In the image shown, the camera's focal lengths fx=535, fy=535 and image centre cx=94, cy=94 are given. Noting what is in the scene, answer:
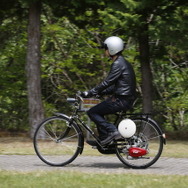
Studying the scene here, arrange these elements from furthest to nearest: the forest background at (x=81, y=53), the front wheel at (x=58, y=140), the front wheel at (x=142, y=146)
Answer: the forest background at (x=81, y=53)
the front wheel at (x=58, y=140)
the front wheel at (x=142, y=146)

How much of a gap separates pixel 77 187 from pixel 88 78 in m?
11.6

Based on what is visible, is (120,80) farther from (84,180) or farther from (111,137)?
(84,180)

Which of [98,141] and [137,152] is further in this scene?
[98,141]

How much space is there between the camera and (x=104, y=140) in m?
8.18

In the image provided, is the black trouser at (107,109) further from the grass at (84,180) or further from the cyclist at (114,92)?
the grass at (84,180)

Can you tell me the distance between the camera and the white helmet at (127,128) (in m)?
8.09

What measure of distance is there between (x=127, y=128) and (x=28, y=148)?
3.54m

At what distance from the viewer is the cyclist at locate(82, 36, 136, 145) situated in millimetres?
8039

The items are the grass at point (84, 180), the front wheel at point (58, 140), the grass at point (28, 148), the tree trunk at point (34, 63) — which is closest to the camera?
the grass at point (84, 180)

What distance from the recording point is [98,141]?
828 centimetres

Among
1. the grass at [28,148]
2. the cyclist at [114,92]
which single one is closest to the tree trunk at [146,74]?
the grass at [28,148]

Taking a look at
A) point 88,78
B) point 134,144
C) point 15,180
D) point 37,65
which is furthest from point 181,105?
point 15,180

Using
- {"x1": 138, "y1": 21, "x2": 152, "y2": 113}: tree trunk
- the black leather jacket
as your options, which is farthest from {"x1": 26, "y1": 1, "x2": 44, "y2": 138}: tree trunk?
the black leather jacket

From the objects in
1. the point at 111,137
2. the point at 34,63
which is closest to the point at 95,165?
the point at 111,137
